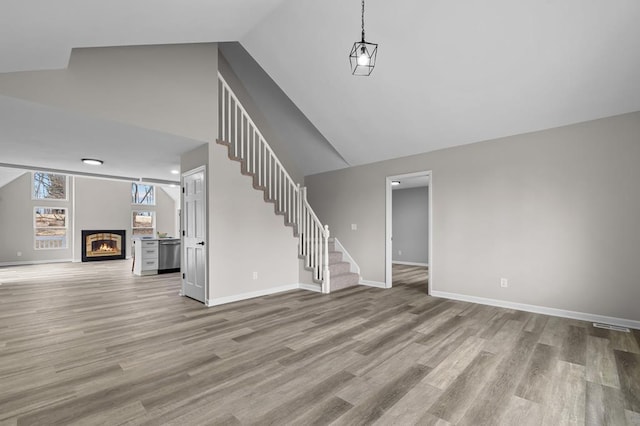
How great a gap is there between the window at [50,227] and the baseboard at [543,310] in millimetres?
11850

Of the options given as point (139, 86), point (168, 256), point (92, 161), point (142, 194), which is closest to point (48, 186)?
point (142, 194)

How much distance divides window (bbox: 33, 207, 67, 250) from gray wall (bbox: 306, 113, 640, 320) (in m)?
11.3

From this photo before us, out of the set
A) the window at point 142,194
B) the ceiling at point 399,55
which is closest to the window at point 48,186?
the window at point 142,194

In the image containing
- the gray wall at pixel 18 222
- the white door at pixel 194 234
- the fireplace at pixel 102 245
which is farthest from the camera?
the fireplace at pixel 102 245

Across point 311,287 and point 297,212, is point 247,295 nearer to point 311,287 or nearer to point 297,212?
point 311,287

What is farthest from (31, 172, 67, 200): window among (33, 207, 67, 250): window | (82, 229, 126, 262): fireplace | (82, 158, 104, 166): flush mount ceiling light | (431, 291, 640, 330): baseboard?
(431, 291, 640, 330): baseboard

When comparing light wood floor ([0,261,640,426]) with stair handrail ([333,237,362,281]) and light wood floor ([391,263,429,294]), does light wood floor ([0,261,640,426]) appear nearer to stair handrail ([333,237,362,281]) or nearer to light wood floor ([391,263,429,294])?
light wood floor ([391,263,429,294])

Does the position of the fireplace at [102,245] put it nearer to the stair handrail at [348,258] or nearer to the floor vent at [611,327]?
the stair handrail at [348,258]

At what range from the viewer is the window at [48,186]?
966 centimetres

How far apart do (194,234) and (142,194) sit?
28.3ft

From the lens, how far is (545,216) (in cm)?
392

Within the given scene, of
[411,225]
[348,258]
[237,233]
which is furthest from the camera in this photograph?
[411,225]

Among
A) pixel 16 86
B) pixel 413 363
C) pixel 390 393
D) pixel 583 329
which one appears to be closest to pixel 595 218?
pixel 583 329

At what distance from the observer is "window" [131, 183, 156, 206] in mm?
11625
